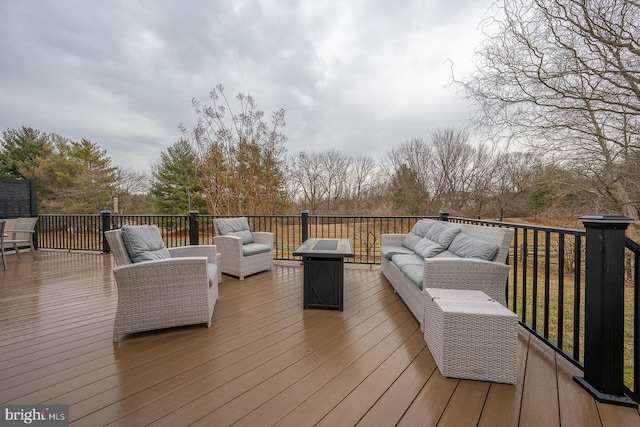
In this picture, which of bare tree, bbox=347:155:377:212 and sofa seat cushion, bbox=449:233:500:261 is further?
bare tree, bbox=347:155:377:212

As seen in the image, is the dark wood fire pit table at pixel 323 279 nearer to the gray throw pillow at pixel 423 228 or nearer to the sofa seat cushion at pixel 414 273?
the sofa seat cushion at pixel 414 273

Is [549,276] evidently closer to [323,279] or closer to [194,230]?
[323,279]

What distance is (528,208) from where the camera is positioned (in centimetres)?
734

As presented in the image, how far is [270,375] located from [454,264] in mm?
1645

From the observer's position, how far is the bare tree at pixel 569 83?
406 centimetres

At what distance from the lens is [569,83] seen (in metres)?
4.63

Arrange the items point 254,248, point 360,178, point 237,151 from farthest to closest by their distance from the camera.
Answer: point 360,178, point 237,151, point 254,248

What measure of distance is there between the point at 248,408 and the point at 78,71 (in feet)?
26.0

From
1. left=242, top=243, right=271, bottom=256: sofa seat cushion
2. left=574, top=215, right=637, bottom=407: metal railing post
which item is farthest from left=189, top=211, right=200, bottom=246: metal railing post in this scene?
left=574, top=215, right=637, bottom=407: metal railing post

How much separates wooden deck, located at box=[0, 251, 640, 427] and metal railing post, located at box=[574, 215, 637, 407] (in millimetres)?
98

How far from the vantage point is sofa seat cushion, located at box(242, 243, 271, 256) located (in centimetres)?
402

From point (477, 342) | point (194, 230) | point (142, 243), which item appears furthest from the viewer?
point (194, 230)

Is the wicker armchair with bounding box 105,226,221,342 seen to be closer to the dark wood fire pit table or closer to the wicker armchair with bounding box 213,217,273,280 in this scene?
the dark wood fire pit table

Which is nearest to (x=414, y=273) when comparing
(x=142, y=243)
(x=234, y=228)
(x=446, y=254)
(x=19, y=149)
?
(x=446, y=254)
